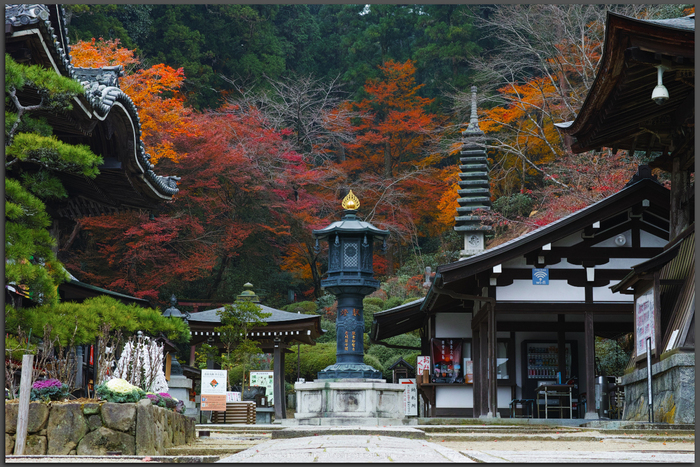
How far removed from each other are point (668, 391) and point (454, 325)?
868cm

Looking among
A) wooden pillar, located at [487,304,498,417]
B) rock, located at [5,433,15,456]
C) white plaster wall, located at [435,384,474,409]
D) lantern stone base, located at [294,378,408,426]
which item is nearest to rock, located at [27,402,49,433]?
rock, located at [5,433,15,456]

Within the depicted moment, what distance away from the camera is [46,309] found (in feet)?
30.1

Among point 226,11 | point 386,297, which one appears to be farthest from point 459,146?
point 226,11

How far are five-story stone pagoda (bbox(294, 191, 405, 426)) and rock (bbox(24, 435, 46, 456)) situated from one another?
7296 mm

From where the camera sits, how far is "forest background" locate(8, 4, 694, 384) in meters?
28.4

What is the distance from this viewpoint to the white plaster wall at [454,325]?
60.3 feet

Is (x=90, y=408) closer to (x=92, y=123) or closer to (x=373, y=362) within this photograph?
(x=92, y=123)

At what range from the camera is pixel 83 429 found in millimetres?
6988

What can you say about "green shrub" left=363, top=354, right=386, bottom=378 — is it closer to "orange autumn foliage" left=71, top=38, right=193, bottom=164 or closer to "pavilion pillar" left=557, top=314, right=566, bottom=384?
"orange autumn foliage" left=71, top=38, right=193, bottom=164

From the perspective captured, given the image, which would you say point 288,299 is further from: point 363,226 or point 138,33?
point 363,226

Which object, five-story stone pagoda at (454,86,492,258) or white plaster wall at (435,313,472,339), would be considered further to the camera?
five-story stone pagoda at (454,86,492,258)

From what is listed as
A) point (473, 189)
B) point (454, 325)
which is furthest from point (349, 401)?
point (473, 189)

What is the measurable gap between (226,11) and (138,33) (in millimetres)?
4841

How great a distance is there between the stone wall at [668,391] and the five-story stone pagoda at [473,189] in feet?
62.8
